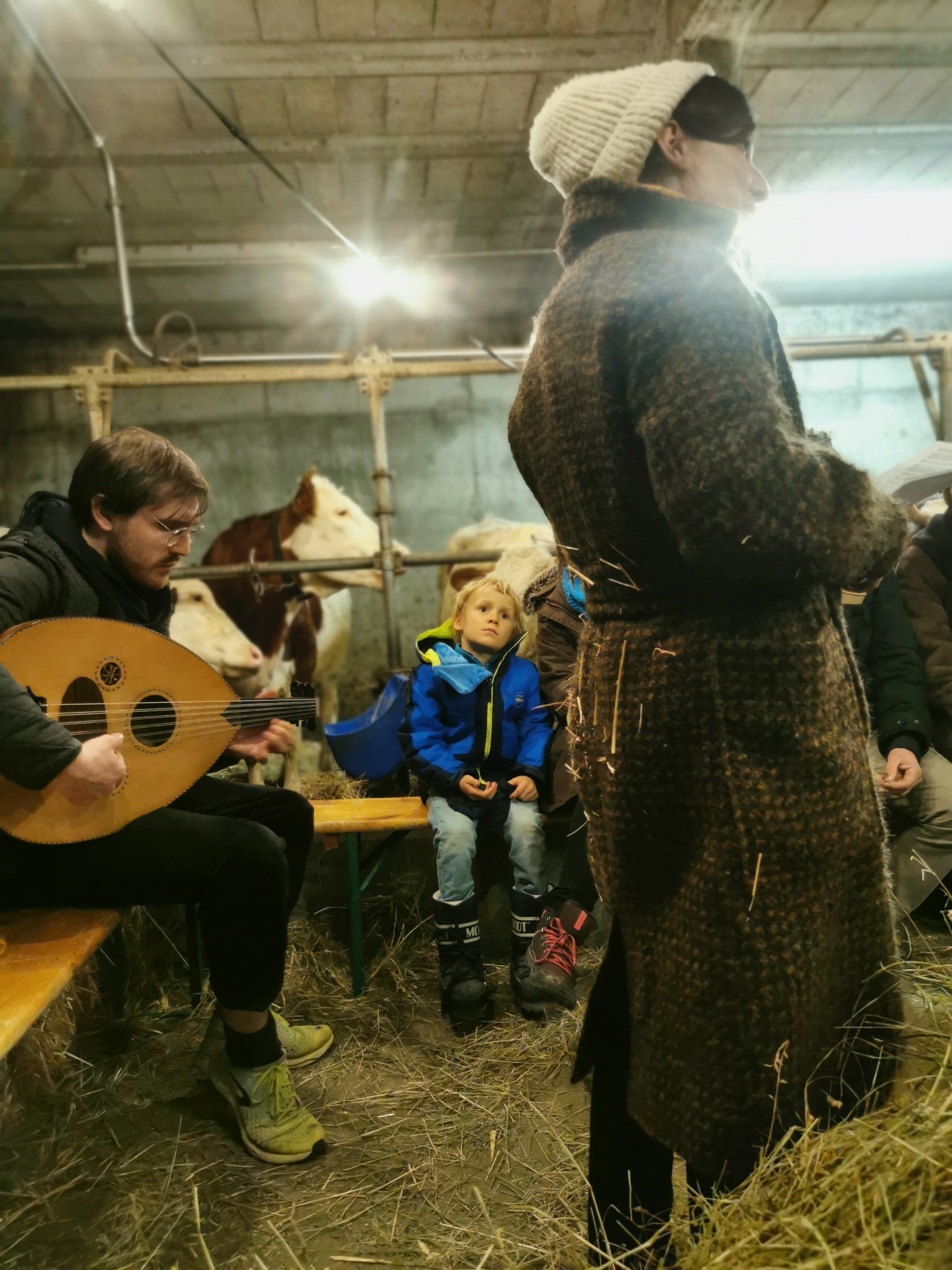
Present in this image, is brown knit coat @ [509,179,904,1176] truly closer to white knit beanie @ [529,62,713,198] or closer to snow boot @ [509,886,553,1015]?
white knit beanie @ [529,62,713,198]

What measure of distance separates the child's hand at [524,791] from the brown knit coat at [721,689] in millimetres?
1668

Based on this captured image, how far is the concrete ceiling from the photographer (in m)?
3.82

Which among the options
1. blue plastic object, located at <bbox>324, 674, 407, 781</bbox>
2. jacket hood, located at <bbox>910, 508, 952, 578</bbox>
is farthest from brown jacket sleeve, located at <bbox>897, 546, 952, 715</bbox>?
blue plastic object, located at <bbox>324, 674, 407, 781</bbox>

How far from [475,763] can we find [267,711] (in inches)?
35.4

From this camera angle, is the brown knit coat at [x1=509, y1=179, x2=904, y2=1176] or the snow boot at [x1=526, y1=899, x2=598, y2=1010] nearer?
the brown knit coat at [x1=509, y1=179, x2=904, y2=1176]

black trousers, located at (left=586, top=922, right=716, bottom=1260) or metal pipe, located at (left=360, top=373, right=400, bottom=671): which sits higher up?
metal pipe, located at (left=360, top=373, right=400, bottom=671)

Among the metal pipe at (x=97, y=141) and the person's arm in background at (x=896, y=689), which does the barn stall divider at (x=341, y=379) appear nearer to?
the metal pipe at (x=97, y=141)

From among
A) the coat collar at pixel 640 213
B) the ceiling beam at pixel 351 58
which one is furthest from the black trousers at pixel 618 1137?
the ceiling beam at pixel 351 58

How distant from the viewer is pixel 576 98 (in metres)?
1.28

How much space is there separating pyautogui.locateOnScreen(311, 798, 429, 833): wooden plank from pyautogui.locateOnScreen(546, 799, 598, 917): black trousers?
51 cm

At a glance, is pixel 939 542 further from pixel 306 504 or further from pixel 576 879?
pixel 306 504

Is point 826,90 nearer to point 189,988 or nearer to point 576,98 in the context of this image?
point 576,98

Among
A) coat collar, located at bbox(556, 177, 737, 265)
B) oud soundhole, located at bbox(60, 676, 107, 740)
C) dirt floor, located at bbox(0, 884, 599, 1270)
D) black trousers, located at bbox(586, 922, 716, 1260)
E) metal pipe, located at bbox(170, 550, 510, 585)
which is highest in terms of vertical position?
metal pipe, located at bbox(170, 550, 510, 585)

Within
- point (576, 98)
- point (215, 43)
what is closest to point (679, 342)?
point (576, 98)
